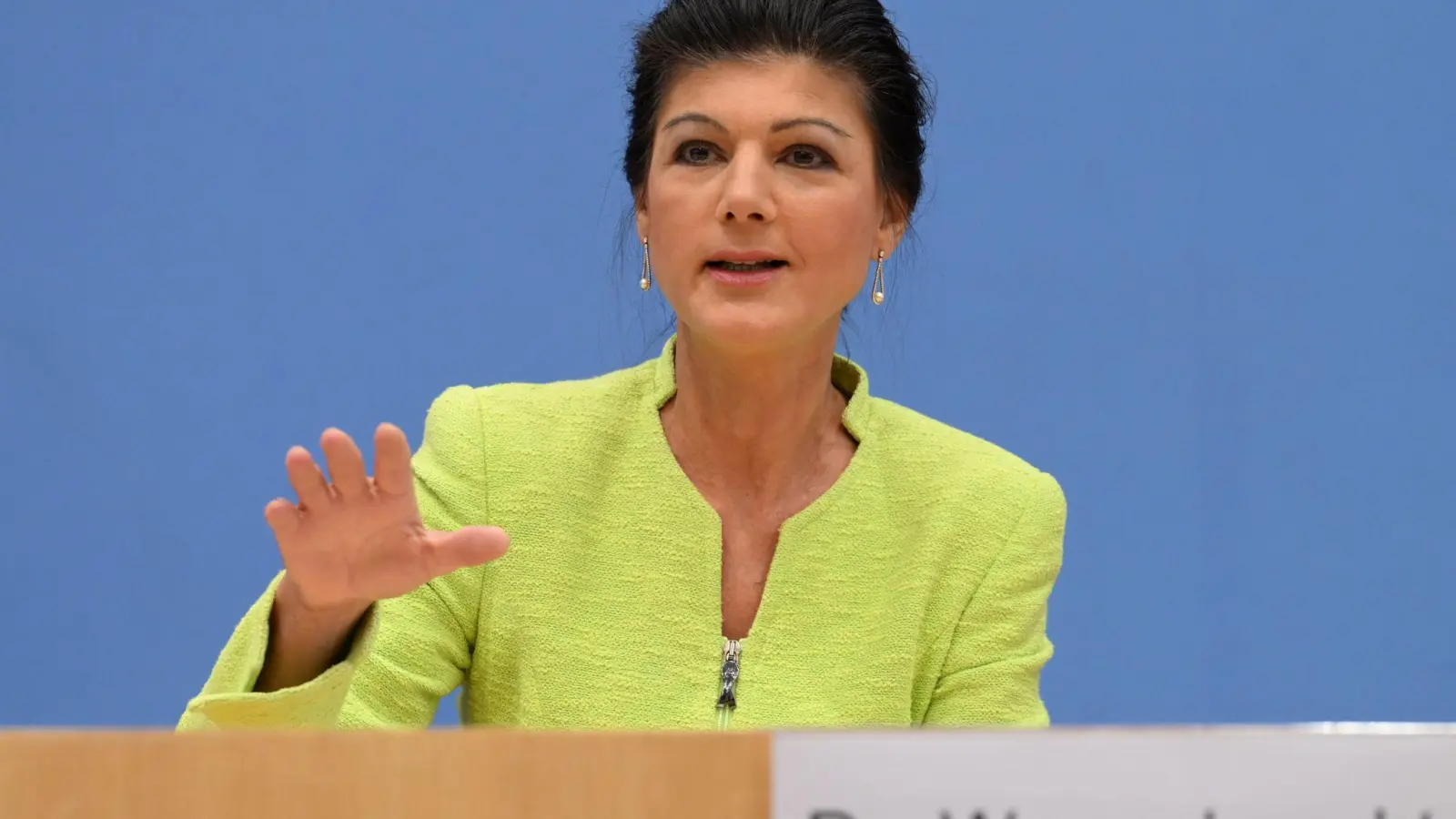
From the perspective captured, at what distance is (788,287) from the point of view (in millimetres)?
1170

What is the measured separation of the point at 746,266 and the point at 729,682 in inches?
11.5

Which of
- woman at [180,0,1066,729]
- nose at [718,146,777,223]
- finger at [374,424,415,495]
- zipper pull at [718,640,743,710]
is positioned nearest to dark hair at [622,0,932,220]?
woman at [180,0,1066,729]

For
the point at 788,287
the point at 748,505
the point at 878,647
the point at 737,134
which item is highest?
the point at 737,134

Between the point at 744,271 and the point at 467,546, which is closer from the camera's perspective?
the point at 467,546

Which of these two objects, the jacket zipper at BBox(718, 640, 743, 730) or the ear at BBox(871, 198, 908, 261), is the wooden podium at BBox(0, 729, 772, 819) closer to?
the jacket zipper at BBox(718, 640, 743, 730)

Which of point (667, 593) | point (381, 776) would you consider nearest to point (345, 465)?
point (381, 776)

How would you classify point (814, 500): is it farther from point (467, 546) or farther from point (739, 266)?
point (467, 546)

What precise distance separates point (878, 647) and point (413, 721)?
329 millimetres

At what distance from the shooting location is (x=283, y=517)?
0.82 metres

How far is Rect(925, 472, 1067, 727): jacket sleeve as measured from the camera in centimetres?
117

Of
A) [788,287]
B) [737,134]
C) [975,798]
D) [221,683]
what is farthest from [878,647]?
[975,798]

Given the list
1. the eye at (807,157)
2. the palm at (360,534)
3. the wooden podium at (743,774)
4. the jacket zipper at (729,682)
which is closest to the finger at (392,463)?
the palm at (360,534)

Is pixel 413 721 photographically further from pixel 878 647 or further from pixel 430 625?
pixel 878 647

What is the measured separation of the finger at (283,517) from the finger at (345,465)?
0.09 feet
